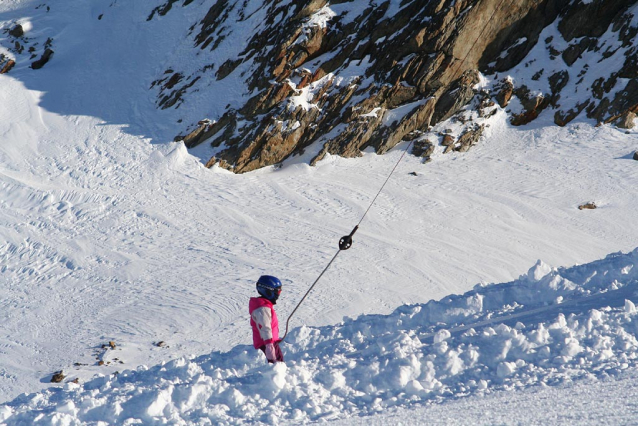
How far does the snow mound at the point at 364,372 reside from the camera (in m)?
4.91

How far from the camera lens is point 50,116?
22.6 metres

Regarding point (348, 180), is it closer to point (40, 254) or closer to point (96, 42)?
point (40, 254)

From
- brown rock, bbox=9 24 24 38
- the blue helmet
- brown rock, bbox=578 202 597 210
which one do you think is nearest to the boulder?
brown rock, bbox=9 24 24 38

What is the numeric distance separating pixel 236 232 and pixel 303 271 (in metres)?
3.08

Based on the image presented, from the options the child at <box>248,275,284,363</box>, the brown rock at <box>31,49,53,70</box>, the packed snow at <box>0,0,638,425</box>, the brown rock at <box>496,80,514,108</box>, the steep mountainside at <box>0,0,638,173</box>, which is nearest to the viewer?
the packed snow at <box>0,0,638,425</box>

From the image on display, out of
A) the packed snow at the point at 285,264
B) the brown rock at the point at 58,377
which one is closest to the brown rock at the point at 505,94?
the packed snow at the point at 285,264

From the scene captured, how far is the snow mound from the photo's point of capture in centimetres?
491

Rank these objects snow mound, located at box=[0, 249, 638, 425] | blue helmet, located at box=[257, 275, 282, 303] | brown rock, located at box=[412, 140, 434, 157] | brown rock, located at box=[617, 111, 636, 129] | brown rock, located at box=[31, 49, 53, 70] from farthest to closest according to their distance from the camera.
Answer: brown rock, located at box=[31, 49, 53, 70] < brown rock, located at box=[412, 140, 434, 157] < brown rock, located at box=[617, 111, 636, 129] < blue helmet, located at box=[257, 275, 282, 303] < snow mound, located at box=[0, 249, 638, 425]

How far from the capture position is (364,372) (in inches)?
211

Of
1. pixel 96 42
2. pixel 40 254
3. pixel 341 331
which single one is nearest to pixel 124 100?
pixel 96 42

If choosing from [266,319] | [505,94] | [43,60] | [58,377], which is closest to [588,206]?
[505,94]

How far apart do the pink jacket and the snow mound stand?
0.27 meters

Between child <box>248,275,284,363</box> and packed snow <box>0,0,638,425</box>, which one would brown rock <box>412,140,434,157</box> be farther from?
child <box>248,275,284,363</box>

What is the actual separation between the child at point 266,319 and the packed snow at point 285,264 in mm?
227
